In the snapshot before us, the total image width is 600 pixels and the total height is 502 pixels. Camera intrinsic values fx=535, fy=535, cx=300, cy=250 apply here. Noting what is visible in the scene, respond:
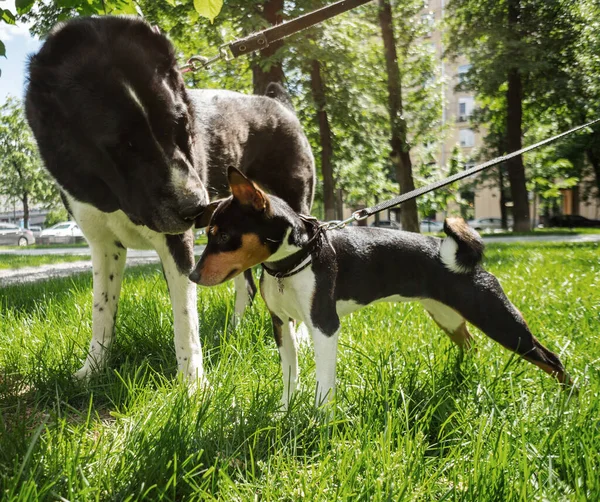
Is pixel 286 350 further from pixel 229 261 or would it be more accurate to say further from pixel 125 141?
pixel 125 141

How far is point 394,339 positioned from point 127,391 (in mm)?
1668

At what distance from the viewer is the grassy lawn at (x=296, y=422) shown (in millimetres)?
1789

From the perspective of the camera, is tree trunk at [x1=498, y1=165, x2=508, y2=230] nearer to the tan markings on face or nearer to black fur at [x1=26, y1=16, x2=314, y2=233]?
black fur at [x1=26, y1=16, x2=314, y2=233]

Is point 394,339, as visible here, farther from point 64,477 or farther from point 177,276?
point 64,477

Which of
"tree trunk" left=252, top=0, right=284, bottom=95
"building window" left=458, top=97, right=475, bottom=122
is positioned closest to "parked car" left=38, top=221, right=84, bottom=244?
"tree trunk" left=252, top=0, right=284, bottom=95

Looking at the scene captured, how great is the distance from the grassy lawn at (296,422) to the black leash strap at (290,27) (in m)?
1.80

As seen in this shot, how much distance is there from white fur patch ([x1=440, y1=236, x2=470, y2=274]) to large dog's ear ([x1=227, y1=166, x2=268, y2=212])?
3.29ft

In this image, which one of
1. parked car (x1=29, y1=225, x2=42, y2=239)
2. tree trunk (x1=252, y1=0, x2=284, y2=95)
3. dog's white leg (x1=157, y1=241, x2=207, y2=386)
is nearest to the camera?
dog's white leg (x1=157, y1=241, x2=207, y2=386)

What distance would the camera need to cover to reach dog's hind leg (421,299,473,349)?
2.99m

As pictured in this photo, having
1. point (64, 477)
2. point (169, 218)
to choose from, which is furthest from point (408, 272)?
point (64, 477)

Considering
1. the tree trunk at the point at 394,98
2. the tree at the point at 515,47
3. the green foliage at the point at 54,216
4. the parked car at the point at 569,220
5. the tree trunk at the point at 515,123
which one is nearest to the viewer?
the tree trunk at the point at 394,98

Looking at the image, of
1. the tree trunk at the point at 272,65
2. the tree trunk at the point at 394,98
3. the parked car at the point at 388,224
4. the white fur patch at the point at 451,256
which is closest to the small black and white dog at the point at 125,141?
the white fur patch at the point at 451,256

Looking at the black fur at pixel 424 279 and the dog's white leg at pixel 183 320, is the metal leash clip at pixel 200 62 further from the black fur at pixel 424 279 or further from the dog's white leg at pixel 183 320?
the black fur at pixel 424 279

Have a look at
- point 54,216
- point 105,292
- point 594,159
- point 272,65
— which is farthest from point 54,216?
point 105,292
